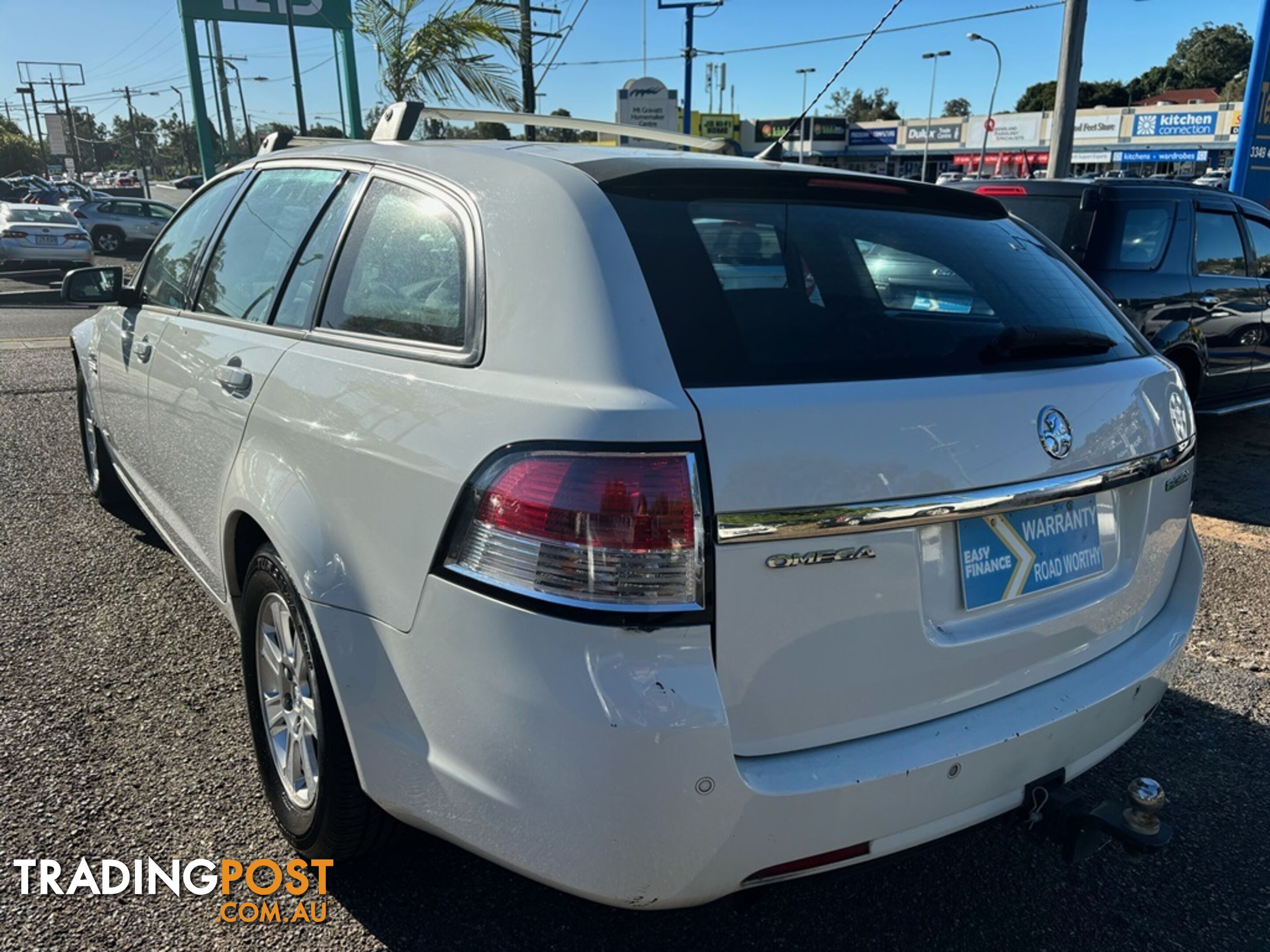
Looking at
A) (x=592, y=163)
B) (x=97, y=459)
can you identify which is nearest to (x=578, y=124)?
(x=592, y=163)

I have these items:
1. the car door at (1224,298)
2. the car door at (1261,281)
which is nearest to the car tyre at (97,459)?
the car door at (1224,298)

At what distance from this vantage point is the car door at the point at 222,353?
253 cm

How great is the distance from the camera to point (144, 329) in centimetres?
344

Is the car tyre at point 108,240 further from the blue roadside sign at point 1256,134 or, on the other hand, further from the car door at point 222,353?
the blue roadside sign at point 1256,134

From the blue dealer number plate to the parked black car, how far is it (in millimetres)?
4185

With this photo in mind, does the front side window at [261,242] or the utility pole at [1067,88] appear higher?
the utility pole at [1067,88]

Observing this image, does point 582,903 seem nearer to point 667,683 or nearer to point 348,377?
point 667,683

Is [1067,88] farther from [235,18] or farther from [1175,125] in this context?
[1175,125]

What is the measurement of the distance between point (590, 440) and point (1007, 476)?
0.83 meters

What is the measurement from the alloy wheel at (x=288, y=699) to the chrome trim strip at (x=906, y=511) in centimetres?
108

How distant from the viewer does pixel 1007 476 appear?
5.93 feet

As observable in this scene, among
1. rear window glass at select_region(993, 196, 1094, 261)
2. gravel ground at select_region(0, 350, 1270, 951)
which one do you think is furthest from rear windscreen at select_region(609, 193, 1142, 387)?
rear window glass at select_region(993, 196, 1094, 261)

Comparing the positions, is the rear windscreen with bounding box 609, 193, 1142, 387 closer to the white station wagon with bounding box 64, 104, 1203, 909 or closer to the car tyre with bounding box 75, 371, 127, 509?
the white station wagon with bounding box 64, 104, 1203, 909

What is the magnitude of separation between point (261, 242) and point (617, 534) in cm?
188
